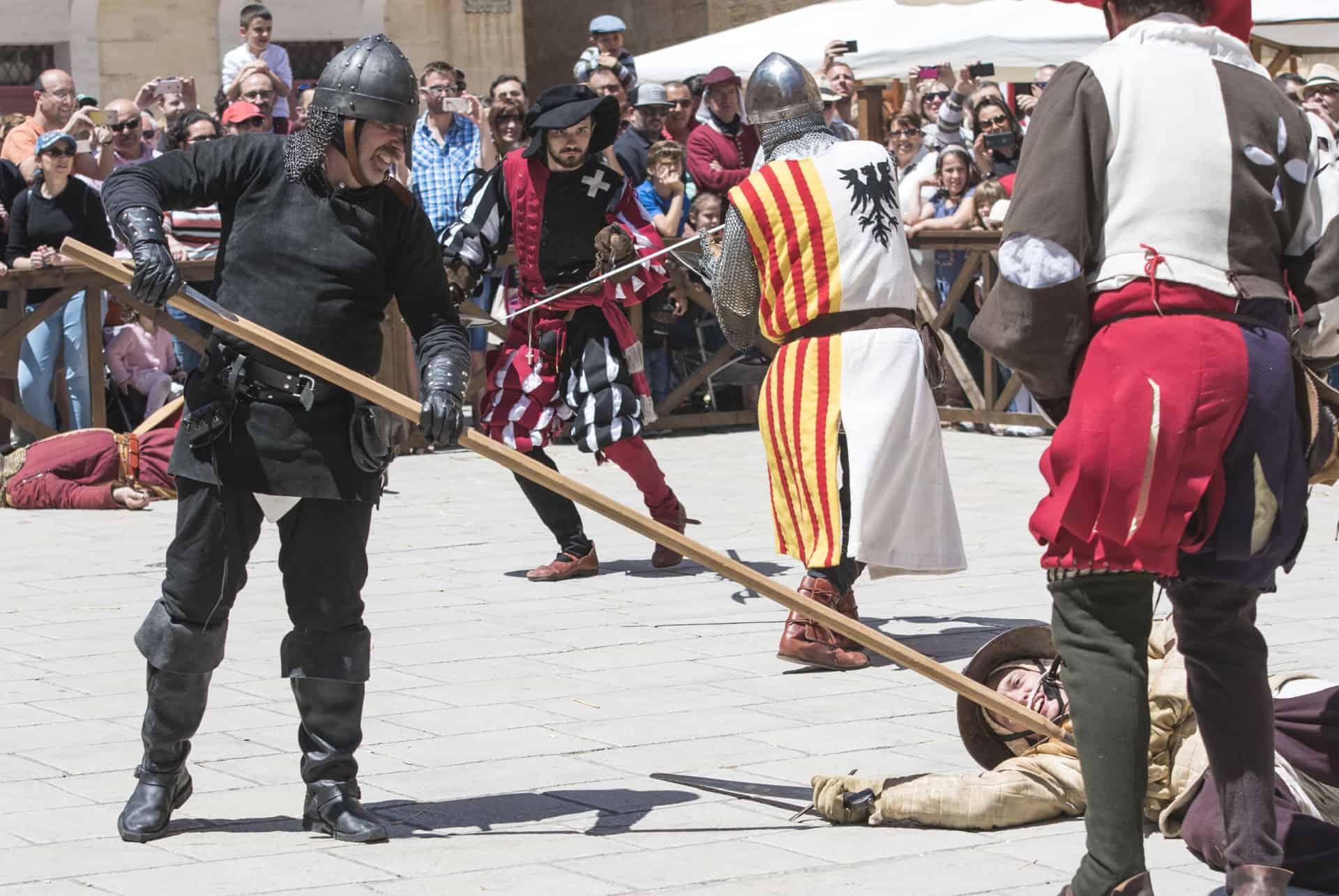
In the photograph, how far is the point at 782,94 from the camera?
645 centimetres

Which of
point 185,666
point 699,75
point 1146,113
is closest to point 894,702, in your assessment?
point 185,666

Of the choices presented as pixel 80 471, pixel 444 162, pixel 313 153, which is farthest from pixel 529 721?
pixel 444 162

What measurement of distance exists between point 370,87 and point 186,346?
270 inches

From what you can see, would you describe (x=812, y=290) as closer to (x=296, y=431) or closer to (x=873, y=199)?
(x=873, y=199)

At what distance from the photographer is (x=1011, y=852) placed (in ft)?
14.4

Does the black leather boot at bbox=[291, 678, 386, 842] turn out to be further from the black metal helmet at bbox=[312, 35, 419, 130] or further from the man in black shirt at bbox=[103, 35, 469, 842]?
the black metal helmet at bbox=[312, 35, 419, 130]

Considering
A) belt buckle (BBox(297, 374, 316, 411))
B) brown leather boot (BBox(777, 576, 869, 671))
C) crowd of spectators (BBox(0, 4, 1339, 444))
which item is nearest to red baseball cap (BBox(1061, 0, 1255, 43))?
belt buckle (BBox(297, 374, 316, 411))

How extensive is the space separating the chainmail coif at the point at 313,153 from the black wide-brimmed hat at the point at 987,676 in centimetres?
180

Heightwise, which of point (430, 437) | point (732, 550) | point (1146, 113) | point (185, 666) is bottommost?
point (732, 550)

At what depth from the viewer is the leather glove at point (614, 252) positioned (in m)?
8.01

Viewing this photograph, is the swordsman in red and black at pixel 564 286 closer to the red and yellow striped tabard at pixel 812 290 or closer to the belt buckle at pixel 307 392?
the red and yellow striped tabard at pixel 812 290

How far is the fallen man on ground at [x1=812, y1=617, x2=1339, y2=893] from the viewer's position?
13.9ft

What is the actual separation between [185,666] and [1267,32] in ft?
44.9

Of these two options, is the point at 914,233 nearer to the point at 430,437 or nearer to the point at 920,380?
the point at 920,380
